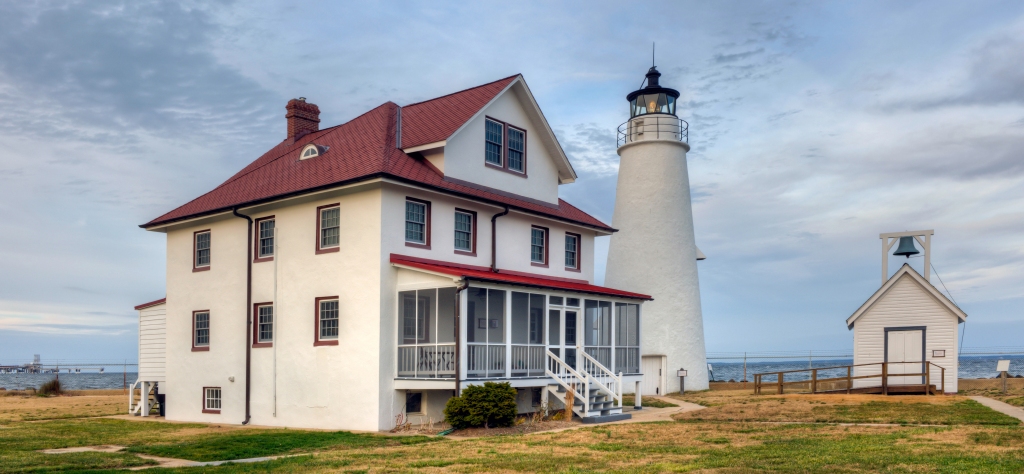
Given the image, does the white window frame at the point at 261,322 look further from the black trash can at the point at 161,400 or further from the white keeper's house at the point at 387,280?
the black trash can at the point at 161,400

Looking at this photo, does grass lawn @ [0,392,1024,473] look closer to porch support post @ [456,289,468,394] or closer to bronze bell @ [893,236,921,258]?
porch support post @ [456,289,468,394]

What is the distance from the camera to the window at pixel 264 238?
24.4 m

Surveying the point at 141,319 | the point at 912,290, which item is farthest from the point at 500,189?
the point at 912,290

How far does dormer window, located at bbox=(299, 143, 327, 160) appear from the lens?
2531 centimetres

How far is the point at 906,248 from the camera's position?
31.3m

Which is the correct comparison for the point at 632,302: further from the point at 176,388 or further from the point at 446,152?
the point at 176,388

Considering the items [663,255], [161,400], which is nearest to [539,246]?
[663,255]

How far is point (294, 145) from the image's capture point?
29.6 m

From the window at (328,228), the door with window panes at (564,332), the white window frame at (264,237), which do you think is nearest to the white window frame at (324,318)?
the window at (328,228)

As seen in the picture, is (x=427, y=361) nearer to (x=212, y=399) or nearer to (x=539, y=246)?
(x=539, y=246)

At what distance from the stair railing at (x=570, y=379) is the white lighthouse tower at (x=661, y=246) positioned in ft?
36.5

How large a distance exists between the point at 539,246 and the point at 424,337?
546 centimetres

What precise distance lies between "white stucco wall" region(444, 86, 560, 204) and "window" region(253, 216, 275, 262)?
5179mm

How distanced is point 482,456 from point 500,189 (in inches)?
481
